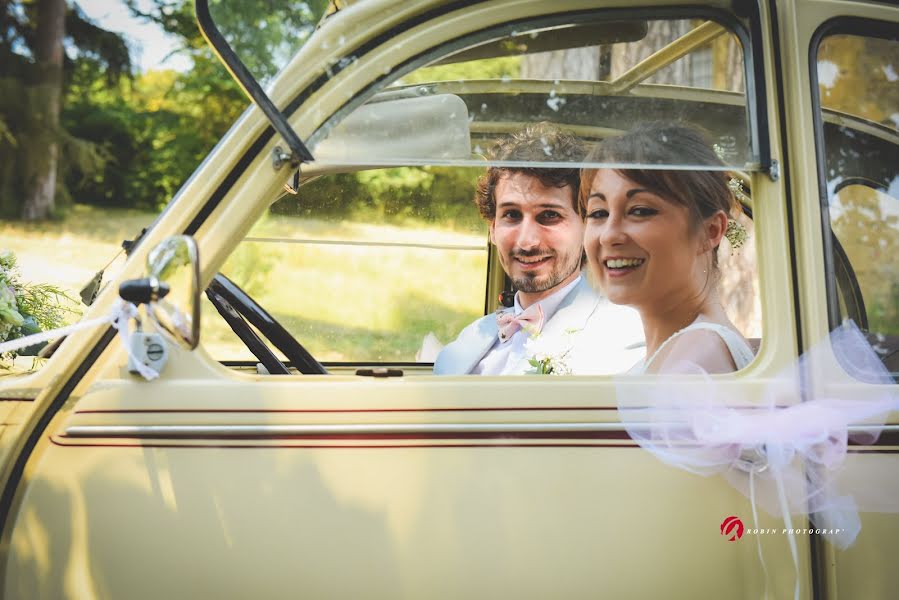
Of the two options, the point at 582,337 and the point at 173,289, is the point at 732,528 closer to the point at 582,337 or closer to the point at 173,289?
the point at 582,337

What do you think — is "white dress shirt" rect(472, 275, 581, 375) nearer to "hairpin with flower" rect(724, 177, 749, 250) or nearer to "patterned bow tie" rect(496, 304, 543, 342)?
"patterned bow tie" rect(496, 304, 543, 342)

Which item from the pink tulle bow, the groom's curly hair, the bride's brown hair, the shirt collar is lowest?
the pink tulle bow

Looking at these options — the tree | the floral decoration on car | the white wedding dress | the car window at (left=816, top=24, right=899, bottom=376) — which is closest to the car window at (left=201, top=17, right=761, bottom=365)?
the car window at (left=816, top=24, right=899, bottom=376)

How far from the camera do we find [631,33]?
2.26 meters

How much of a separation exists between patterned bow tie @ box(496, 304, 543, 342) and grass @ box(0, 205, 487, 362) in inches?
21.5

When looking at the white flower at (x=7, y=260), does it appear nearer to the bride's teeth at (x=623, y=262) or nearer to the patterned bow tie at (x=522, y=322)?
the patterned bow tie at (x=522, y=322)

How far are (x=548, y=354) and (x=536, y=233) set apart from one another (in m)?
0.52

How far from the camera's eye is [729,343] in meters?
2.13

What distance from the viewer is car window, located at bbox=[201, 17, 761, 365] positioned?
2.06 meters

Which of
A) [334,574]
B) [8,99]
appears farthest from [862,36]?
[8,99]

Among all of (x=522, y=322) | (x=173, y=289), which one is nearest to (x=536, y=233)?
(x=522, y=322)

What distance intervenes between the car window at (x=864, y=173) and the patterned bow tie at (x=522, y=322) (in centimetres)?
103

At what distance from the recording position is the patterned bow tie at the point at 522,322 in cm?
295

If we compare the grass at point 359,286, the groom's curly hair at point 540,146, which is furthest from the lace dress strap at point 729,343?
the grass at point 359,286
